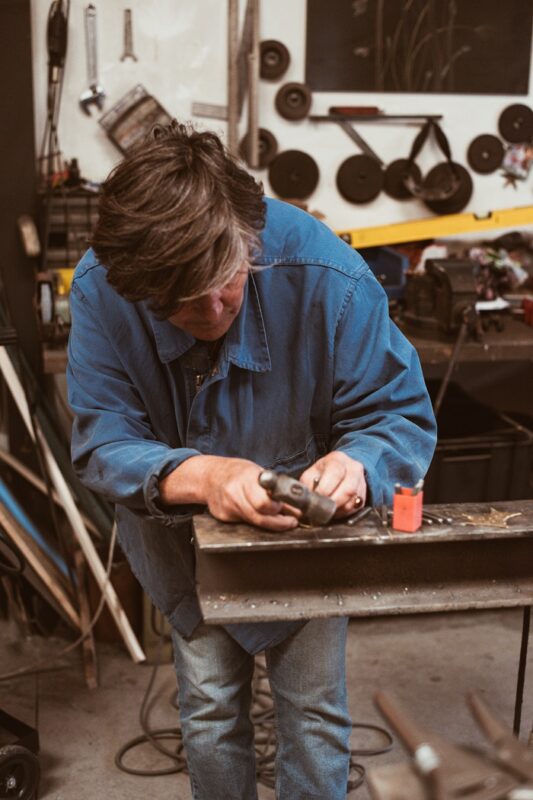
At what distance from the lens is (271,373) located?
1656mm

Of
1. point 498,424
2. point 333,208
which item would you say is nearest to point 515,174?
point 333,208

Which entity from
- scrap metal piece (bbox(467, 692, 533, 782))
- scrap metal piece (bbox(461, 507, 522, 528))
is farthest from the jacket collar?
scrap metal piece (bbox(467, 692, 533, 782))

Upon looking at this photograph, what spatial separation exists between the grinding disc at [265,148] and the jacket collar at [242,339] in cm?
168

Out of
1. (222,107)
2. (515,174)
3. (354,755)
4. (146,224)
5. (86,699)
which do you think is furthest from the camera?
(515,174)

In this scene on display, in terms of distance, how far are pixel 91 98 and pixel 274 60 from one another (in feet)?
1.86

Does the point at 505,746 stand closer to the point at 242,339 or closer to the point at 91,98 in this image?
the point at 242,339

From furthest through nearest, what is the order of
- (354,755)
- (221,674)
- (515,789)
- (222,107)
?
1. (222,107)
2. (354,755)
3. (221,674)
4. (515,789)

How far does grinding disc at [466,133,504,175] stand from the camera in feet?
11.1

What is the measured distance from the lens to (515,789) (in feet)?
2.56

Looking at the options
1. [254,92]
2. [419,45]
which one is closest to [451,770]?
[254,92]

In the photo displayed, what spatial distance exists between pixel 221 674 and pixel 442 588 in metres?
0.44

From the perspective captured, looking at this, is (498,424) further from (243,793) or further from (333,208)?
(243,793)

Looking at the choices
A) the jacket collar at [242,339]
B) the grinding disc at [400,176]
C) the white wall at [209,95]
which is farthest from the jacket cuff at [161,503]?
the grinding disc at [400,176]

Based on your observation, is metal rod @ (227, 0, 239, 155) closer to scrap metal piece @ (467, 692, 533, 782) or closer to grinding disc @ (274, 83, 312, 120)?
grinding disc @ (274, 83, 312, 120)
